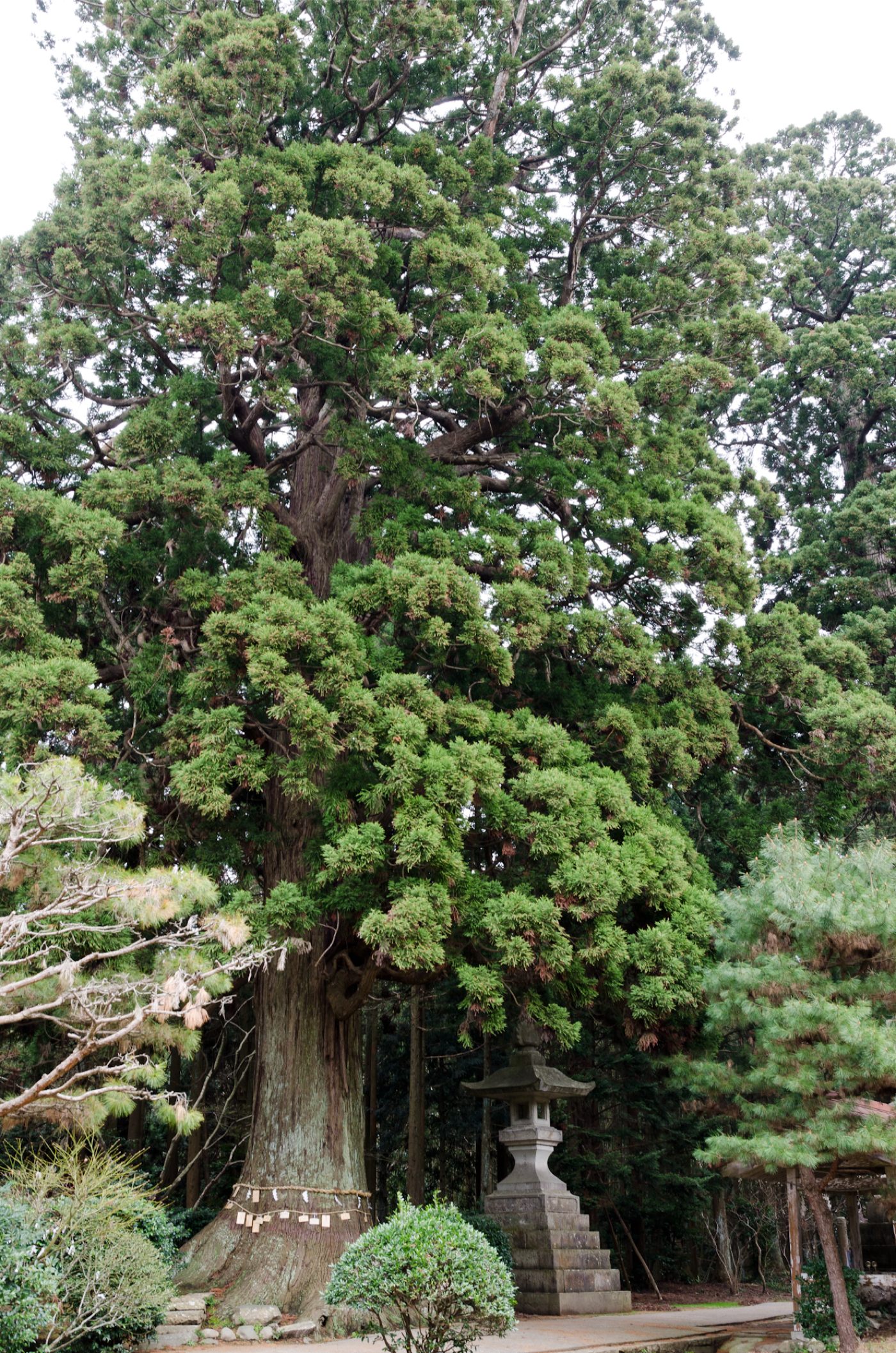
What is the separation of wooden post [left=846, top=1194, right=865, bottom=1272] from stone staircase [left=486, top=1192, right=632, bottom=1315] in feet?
7.31

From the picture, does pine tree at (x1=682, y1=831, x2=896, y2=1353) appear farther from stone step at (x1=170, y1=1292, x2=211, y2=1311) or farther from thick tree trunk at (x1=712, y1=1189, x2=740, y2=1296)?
thick tree trunk at (x1=712, y1=1189, x2=740, y2=1296)

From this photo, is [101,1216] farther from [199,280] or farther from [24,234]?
[24,234]

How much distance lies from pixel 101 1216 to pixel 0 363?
299 inches

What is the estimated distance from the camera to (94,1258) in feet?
19.4

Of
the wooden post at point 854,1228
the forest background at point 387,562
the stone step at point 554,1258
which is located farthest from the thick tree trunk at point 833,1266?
the stone step at point 554,1258

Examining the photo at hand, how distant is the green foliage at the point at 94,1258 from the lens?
5789mm

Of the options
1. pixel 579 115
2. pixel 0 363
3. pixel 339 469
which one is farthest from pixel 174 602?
pixel 579 115

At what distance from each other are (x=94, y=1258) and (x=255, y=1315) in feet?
6.60

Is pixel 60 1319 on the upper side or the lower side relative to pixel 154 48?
lower

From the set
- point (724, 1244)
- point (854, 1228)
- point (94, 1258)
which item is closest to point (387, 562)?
point (94, 1258)

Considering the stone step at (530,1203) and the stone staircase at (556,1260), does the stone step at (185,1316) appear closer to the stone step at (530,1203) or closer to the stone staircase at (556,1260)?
the stone staircase at (556,1260)

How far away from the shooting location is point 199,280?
1011cm

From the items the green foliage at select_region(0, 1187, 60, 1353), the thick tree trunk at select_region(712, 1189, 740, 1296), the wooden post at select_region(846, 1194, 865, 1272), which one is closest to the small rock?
the green foliage at select_region(0, 1187, 60, 1353)

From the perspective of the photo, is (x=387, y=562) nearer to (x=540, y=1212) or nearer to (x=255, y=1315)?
(x=255, y=1315)
